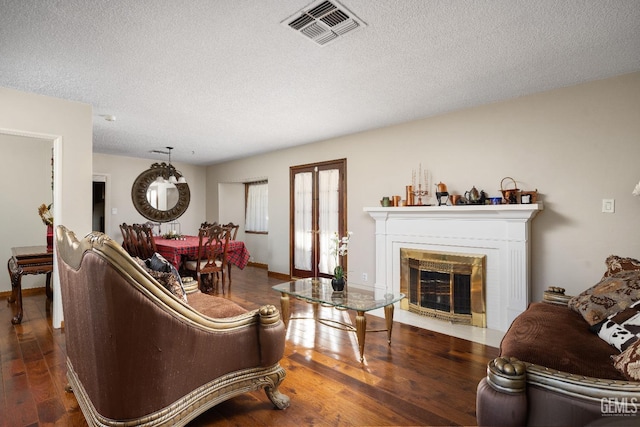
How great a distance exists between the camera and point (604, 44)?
89.0 inches

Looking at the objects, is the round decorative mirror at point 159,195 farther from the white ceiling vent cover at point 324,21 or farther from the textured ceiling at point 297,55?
the white ceiling vent cover at point 324,21

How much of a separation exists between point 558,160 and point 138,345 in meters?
3.74

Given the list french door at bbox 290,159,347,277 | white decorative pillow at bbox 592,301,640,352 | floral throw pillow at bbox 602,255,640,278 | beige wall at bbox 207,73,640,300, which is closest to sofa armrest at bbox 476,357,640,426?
white decorative pillow at bbox 592,301,640,352

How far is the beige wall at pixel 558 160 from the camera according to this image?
281cm

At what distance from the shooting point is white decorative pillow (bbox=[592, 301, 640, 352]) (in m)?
1.53

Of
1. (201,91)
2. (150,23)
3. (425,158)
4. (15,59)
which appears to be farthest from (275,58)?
(425,158)

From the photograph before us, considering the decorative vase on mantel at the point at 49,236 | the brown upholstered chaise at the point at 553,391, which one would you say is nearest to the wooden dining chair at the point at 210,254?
the decorative vase on mantel at the point at 49,236

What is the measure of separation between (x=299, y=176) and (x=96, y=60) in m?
3.52

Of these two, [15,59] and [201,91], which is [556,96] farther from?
[15,59]

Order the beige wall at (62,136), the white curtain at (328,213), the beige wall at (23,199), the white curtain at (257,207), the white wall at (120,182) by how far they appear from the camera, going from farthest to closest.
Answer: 1. the white curtain at (257,207)
2. the white wall at (120,182)
3. the white curtain at (328,213)
4. the beige wall at (23,199)
5. the beige wall at (62,136)

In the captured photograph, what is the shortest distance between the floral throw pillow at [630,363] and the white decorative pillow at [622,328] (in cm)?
26

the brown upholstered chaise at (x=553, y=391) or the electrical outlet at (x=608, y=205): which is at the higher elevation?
the electrical outlet at (x=608, y=205)

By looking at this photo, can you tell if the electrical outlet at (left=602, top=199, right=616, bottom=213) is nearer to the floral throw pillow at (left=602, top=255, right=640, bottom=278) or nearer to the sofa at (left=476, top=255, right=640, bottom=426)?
the floral throw pillow at (left=602, top=255, right=640, bottom=278)

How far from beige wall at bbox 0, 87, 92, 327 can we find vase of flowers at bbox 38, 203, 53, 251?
0.76 meters
